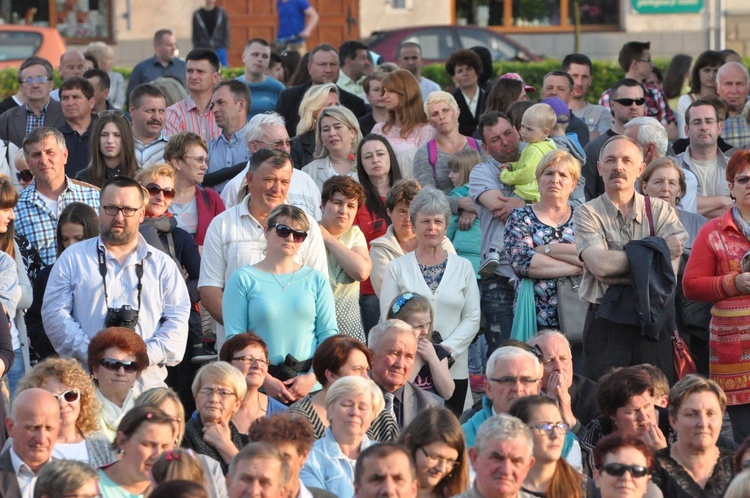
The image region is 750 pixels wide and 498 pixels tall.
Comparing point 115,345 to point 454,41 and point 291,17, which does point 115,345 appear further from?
point 454,41

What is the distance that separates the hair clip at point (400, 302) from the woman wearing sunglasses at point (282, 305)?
0.38 meters

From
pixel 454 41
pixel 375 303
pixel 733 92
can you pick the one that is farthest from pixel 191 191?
pixel 454 41

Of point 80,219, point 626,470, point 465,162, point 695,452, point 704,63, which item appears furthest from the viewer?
point 704,63

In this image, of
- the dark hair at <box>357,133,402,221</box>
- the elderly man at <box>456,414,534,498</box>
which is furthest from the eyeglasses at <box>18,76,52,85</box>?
the elderly man at <box>456,414,534,498</box>

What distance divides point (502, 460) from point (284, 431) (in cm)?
104

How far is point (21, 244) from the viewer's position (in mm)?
9086

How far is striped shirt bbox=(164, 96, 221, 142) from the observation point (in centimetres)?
1180

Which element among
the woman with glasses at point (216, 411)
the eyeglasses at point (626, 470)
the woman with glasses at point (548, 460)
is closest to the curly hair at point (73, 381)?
the woman with glasses at point (216, 411)

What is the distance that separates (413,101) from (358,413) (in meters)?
4.51

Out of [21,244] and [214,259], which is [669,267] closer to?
[214,259]

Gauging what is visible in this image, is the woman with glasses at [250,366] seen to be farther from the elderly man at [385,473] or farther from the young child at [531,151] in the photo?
the young child at [531,151]

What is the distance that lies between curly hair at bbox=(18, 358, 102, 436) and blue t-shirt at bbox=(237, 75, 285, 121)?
616cm

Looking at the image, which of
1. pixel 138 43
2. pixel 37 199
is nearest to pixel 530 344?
pixel 37 199

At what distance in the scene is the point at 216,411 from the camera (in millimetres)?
7352
